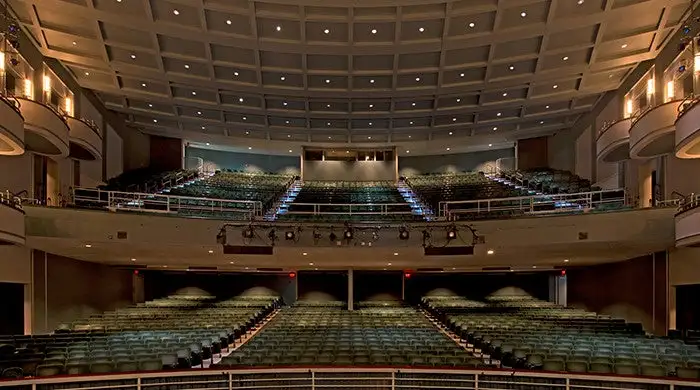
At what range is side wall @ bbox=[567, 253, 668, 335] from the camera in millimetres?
17594

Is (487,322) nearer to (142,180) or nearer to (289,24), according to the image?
(289,24)

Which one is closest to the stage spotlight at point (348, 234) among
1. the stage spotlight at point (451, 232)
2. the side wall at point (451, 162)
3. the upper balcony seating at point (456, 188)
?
the stage spotlight at point (451, 232)

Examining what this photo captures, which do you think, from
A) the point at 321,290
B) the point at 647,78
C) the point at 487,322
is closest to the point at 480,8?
the point at 647,78

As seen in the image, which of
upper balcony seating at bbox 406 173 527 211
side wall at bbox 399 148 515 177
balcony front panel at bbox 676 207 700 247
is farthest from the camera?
side wall at bbox 399 148 515 177

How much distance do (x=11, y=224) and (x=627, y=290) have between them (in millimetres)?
19811

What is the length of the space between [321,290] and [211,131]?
34.1 ft

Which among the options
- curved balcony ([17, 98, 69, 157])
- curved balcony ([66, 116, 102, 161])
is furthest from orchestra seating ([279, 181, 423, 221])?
curved balcony ([17, 98, 69, 157])

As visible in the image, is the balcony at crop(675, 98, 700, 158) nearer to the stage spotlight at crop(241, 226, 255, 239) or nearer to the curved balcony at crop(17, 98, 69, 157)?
the stage spotlight at crop(241, 226, 255, 239)

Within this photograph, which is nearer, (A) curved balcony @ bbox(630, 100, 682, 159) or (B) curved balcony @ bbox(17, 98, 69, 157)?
(A) curved balcony @ bbox(630, 100, 682, 159)

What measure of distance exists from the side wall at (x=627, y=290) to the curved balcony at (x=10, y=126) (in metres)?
18.6

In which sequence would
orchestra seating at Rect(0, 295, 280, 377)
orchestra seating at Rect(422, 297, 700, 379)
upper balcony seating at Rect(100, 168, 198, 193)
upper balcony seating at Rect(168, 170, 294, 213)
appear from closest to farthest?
orchestra seating at Rect(422, 297, 700, 379) < orchestra seating at Rect(0, 295, 280, 377) < upper balcony seating at Rect(100, 168, 198, 193) < upper balcony seating at Rect(168, 170, 294, 213)

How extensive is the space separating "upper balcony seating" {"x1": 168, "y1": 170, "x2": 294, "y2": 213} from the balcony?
14960 millimetres

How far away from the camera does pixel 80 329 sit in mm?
15828

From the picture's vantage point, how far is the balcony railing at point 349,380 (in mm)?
7996
